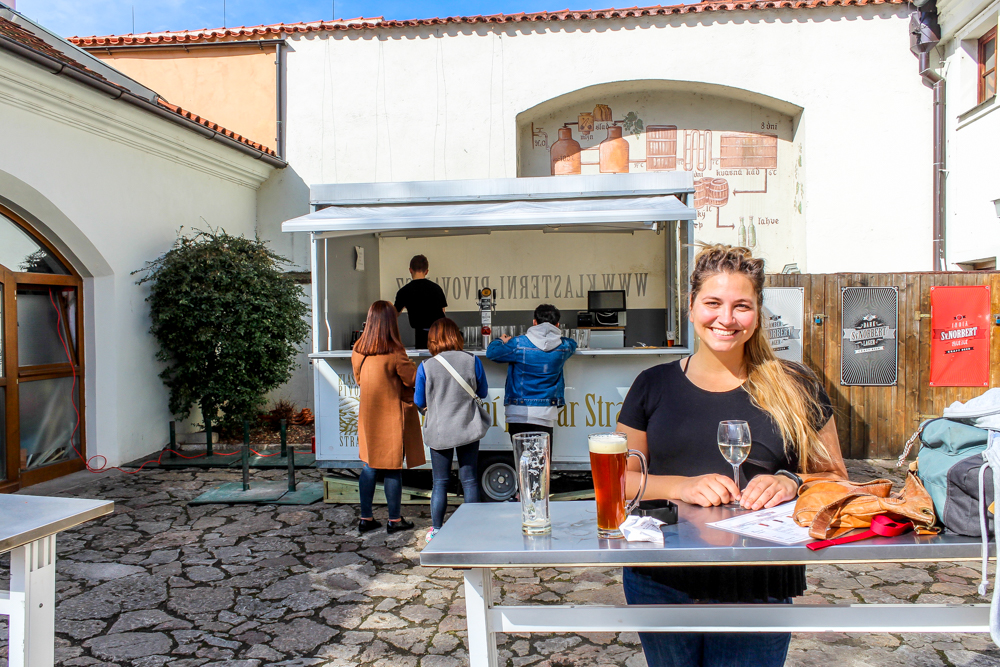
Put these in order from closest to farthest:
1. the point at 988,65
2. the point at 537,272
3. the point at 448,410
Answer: the point at 448,410
the point at 988,65
the point at 537,272

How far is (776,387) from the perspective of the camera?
6.42 ft

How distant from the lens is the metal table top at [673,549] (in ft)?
4.93

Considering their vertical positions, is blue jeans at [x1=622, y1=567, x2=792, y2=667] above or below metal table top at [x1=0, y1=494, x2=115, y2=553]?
below

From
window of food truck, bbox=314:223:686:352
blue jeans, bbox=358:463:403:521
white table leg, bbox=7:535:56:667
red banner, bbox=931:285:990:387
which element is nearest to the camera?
white table leg, bbox=7:535:56:667

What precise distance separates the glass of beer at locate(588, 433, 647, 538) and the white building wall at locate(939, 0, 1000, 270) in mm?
8196

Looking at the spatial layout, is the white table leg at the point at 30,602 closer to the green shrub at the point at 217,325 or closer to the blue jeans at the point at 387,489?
the blue jeans at the point at 387,489

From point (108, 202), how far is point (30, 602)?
6076mm

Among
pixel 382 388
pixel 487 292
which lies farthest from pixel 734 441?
pixel 487 292

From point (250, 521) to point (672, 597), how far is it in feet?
14.7

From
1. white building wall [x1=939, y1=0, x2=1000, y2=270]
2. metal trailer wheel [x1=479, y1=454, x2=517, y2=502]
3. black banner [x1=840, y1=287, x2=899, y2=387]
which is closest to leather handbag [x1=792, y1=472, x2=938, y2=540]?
metal trailer wheel [x1=479, y1=454, x2=517, y2=502]

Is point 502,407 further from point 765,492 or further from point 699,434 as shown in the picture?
point 765,492

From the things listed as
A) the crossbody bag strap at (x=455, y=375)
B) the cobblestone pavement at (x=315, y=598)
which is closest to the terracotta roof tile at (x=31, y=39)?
the cobblestone pavement at (x=315, y=598)

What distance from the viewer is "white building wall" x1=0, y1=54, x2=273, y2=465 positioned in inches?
242

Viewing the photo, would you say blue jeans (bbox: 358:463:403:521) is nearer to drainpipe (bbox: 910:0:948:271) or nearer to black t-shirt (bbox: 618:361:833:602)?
black t-shirt (bbox: 618:361:833:602)
